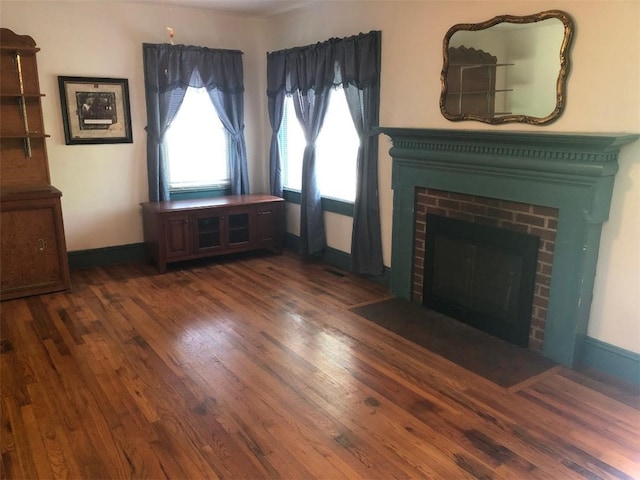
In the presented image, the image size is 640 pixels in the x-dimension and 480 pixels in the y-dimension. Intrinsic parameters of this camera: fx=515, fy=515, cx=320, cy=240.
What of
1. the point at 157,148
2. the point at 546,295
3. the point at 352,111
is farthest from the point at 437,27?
the point at 157,148

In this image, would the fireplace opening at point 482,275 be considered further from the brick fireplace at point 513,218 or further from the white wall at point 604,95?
the white wall at point 604,95

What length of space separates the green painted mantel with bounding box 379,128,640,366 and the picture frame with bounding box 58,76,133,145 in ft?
9.34

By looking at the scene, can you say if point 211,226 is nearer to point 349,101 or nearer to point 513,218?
point 349,101

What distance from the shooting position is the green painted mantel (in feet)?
9.09

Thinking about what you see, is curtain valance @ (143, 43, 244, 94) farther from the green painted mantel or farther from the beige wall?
the green painted mantel

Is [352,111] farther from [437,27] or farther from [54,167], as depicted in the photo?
[54,167]

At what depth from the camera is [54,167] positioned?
15.3ft

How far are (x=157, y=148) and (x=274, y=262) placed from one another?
1600mm

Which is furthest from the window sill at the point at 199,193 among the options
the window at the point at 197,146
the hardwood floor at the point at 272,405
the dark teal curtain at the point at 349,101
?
the hardwood floor at the point at 272,405

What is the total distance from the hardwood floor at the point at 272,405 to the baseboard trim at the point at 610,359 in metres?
0.16

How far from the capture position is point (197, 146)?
213 inches

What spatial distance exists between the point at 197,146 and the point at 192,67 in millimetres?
791

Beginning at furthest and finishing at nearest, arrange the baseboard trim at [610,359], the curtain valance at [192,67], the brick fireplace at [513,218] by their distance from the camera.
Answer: the curtain valance at [192,67] → the brick fireplace at [513,218] → the baseboard trim at [610,359]

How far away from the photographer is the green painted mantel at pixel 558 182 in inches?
109
